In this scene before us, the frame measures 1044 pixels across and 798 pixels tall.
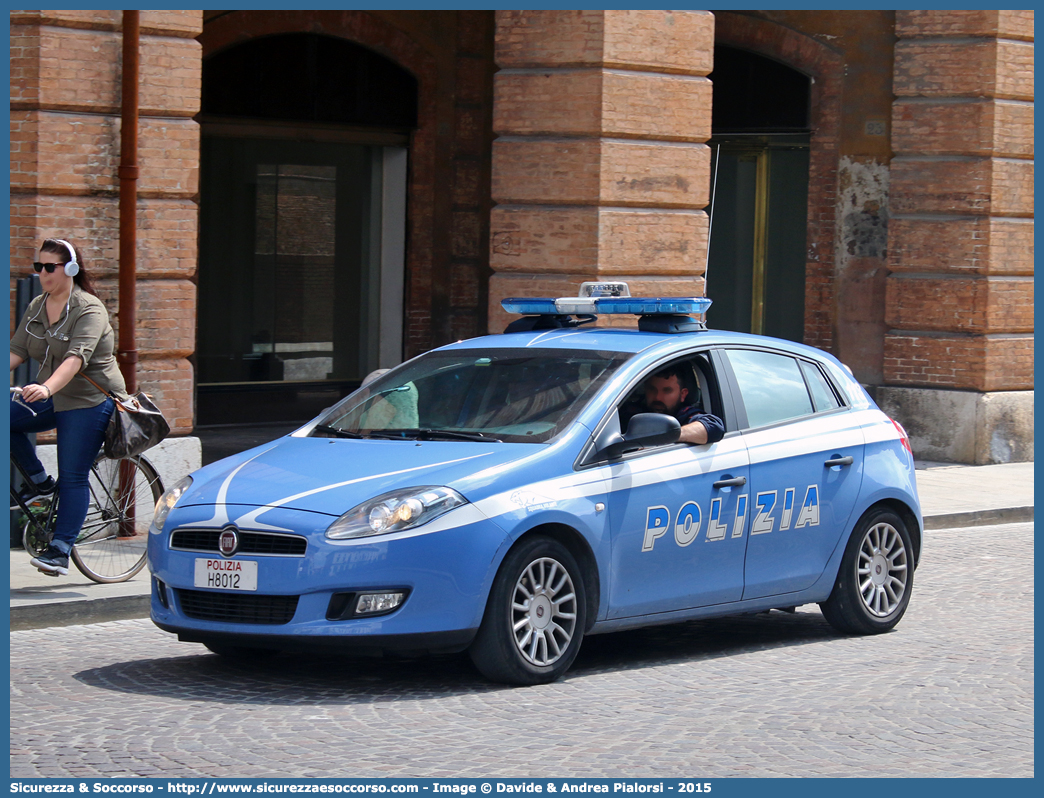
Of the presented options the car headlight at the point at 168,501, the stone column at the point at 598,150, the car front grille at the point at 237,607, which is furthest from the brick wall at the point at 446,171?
the car front grille at the point at 237,607

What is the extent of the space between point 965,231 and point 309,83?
23.9 ft

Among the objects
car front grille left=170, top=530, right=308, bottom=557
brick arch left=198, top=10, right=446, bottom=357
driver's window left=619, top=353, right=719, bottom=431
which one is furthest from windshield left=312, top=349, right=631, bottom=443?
brick arch left=198, top=10, right=446, bottom=357

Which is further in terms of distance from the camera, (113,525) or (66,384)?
(113,525)

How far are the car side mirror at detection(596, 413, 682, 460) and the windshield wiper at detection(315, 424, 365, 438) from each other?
1.23m

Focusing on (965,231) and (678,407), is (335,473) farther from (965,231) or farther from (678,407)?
(965,231)

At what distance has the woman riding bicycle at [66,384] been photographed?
8.79 m

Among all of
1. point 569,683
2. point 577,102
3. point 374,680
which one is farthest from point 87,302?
point 577,102

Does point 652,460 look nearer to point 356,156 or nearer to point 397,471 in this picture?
point 397,471

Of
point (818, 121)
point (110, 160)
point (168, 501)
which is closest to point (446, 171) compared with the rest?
point (818, 121)

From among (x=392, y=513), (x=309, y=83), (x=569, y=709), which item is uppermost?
(x=309, y=83)

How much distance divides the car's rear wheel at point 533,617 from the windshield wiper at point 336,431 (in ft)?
4.07

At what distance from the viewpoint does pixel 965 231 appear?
17453mm

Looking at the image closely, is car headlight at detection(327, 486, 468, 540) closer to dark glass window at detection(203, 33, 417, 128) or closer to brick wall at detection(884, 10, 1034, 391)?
dark glass window at detection(203, 33, 417, 128)

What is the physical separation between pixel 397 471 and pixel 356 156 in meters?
12.6
